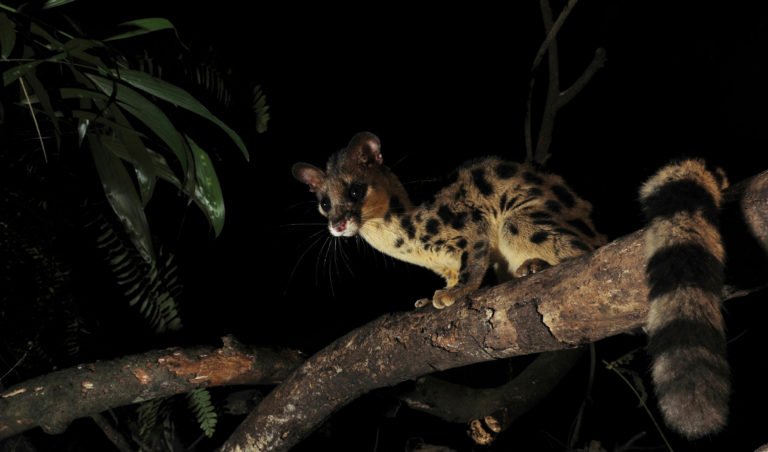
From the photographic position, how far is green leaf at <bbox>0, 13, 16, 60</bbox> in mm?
1878

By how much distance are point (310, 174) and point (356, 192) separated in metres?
0.30

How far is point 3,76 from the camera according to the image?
81.4 inches

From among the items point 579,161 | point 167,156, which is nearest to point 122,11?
point 167,156

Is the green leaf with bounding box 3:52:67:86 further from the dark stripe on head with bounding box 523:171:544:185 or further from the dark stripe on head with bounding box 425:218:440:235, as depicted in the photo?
the dark stripe on head with bounding box 523:171:544:185

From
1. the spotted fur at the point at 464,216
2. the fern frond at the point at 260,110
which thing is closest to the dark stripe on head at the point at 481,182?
the spotted fur at the point at 464,216

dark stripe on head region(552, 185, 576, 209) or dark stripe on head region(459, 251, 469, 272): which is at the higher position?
dark stripe on head region(552, 185, 576, 209)

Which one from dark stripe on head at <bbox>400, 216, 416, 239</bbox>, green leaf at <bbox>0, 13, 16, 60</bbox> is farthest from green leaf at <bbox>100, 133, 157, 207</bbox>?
dark stripe on head at <bbox>400, 216, 416, 239</bbox>

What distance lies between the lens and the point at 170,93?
7.62 ft

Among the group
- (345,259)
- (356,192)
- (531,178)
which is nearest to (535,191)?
(531,178)

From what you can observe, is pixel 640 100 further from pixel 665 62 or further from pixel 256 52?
pixel 256 52

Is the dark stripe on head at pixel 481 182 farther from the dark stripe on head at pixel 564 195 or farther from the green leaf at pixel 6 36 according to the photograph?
the green leaf at pixel 6 36

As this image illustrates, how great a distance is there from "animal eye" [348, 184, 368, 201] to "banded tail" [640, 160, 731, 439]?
141 cm

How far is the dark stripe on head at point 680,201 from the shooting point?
66.0 inches

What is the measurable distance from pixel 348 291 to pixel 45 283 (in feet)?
5.91
